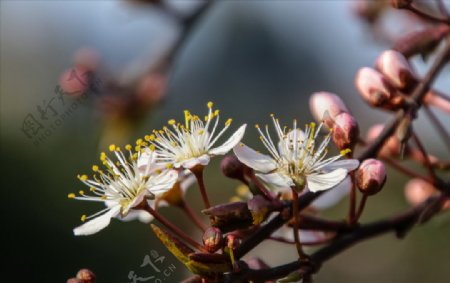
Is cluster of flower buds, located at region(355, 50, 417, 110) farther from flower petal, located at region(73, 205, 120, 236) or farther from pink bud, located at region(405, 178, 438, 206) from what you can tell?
flower petal, located at region(73, 205, 120, 236)

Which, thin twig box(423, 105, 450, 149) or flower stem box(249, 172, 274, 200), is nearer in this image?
flower stem box(249, 172, 274, 200)

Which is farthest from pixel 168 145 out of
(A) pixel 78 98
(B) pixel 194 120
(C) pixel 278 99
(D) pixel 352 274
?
(C) pixel 278 99

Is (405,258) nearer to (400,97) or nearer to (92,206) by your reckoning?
(92,206)

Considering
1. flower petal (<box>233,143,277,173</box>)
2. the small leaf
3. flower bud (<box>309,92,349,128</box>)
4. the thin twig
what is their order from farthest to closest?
the thin twig < flower bud (<box>309,92,349,128</box>) < flower petal (<box>233,143,277,173</box>) < the small leaf

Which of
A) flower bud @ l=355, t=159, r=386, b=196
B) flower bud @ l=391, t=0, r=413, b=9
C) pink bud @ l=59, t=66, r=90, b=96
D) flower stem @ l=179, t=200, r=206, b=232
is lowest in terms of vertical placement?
flower bud @ l=355, t=159, r=386, b=196

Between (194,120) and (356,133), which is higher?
(194,120)

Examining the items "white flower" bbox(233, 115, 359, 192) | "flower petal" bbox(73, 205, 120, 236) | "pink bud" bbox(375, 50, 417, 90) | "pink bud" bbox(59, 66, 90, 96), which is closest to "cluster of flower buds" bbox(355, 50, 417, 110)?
"pink bud" bbox(375, 50, 417, 90)

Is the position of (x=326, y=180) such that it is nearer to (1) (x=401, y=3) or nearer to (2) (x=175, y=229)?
(2) (x=175, y=229)
